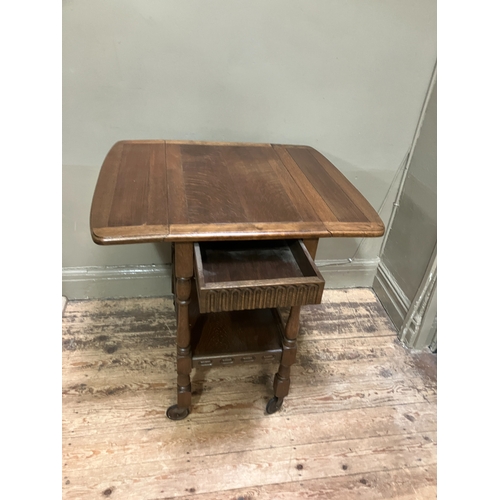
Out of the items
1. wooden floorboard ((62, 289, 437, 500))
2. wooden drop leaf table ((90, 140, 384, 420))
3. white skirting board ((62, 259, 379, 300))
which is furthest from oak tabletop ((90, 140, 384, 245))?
wooden floorboard ((62, 289, 437, 500))

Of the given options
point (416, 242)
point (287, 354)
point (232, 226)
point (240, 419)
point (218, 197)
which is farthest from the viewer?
point (416, 242)

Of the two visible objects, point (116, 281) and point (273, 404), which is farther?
point (116, 281)

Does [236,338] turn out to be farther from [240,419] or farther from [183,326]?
[240,419]

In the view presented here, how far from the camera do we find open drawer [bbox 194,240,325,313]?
33.6 inches

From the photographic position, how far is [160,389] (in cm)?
133

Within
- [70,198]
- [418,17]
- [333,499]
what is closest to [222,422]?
[333,499]

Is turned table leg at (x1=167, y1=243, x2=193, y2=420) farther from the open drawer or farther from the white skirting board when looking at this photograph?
the white skirting board

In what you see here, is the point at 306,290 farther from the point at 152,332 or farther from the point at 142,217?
the point at 152,332

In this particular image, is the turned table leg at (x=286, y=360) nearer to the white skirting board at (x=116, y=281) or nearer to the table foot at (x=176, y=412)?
the table foot at (x=176, y=412)

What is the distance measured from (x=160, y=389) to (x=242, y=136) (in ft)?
3.19

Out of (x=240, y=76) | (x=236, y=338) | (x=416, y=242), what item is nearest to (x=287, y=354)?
(x=236, y=338)

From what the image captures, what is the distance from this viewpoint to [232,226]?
0.88 metres

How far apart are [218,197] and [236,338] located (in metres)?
0.46

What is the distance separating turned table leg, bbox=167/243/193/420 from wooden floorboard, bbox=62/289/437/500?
0.20 feet
